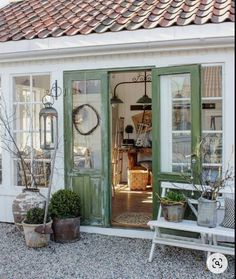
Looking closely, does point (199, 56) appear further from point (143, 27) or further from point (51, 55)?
point (51, 55)

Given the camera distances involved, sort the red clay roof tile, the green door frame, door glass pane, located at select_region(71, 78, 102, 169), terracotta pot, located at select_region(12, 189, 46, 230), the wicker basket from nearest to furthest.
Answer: the green door frame
the red clay roof tile
terracotta pot, located at select_region(12, 189, 46, 230)
door glass pane, located at select_region(71, 78, 102, 169)
the wicker basket

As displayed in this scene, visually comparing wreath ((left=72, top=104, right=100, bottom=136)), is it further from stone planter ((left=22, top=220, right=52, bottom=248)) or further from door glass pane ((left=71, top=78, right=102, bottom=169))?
stone planter ((left=22, top=220, right=52, bottom=248))

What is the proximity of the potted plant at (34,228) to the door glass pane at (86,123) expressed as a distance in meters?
0.97

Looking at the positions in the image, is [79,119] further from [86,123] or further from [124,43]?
[124,43]

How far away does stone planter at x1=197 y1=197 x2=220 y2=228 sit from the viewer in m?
5.01

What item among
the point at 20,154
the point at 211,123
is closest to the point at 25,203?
the point at 20,154

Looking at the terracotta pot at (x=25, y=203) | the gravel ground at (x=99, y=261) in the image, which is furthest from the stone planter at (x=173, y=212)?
the terracotta pot at (x=25, y=203)

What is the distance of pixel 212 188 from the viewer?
17.3 feet

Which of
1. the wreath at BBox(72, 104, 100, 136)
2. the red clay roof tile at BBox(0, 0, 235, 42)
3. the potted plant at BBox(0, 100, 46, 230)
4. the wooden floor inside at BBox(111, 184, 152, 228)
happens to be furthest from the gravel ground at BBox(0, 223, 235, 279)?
the red clay roof tile at BBox(0, 0, 235, 42)

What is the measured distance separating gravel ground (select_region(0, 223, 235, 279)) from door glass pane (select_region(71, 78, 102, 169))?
117 centimetres

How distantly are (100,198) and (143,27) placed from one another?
8.36 ft

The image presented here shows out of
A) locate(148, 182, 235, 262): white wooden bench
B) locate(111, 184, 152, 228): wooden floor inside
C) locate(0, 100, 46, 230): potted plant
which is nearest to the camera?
locate(148, 182, 235, 262): white wooden bench

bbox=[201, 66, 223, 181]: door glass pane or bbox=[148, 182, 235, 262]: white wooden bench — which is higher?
bbox=[201, 66, 223, 181]: door glass pane

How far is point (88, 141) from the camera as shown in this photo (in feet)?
21.3
